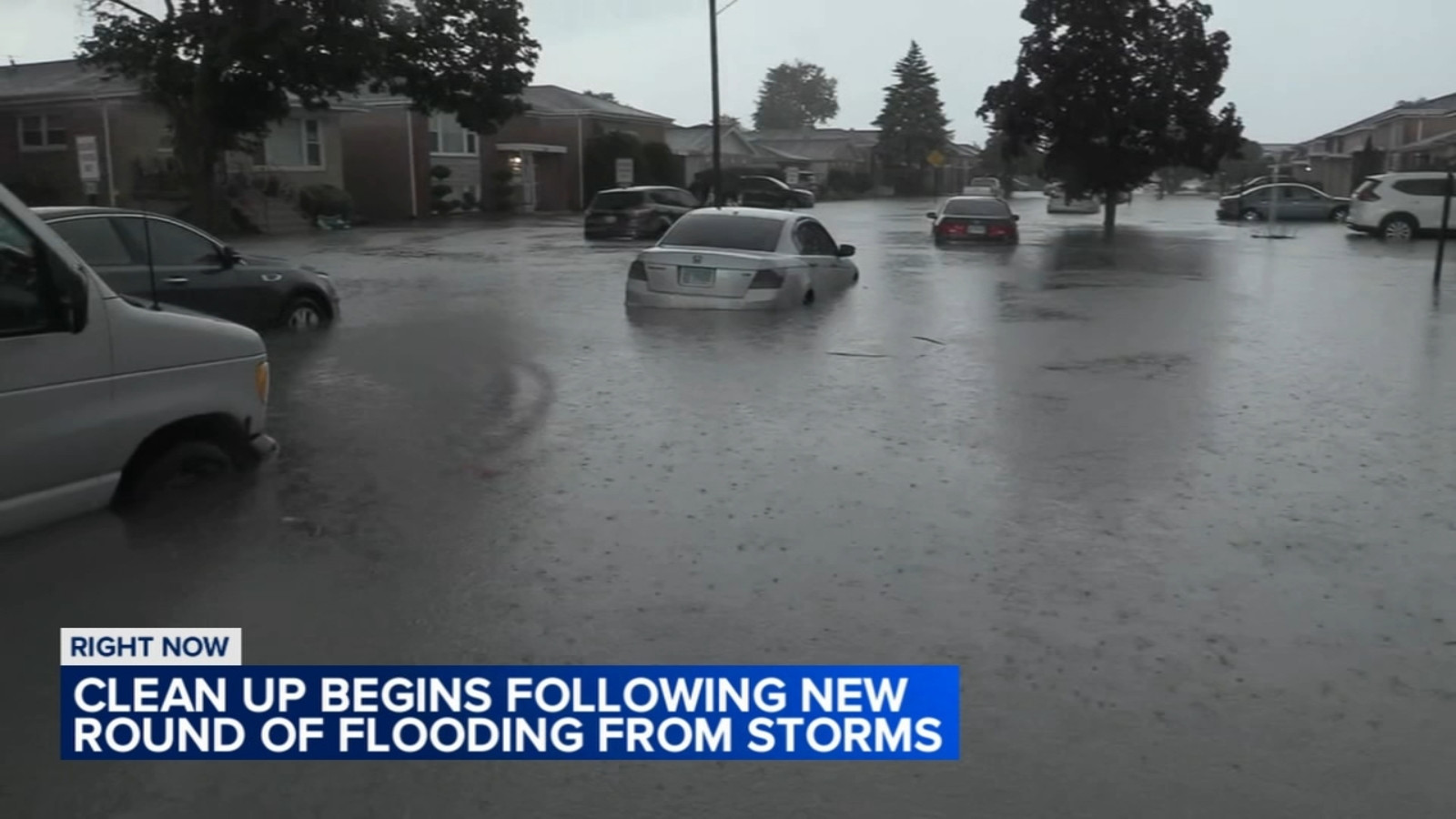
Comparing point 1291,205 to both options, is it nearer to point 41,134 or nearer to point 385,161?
point 385,161

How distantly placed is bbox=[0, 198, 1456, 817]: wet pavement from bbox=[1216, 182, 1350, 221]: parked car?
38072 millimetres

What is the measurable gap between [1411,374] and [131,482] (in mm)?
10601

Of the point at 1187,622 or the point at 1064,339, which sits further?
the point at 1064,339

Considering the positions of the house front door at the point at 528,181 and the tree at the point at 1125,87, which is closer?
the tree at the point at 1125,87

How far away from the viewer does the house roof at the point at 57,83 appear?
139 ft

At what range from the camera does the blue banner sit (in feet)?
14.9

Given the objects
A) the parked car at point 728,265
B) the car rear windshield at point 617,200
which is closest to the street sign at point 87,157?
the car rear windshield at point 617,200

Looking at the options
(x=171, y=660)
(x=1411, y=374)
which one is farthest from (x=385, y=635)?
(x=1411, y=374)

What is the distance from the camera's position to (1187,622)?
225 inches

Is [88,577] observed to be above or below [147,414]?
below

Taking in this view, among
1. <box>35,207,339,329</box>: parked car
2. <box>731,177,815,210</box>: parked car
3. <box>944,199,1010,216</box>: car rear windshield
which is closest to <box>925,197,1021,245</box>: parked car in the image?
<box>944,199,1010,216</box>: car rear windshield

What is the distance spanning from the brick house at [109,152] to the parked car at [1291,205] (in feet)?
109

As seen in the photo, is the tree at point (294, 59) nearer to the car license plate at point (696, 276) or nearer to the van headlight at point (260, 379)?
the car license plate at point (696, 276)

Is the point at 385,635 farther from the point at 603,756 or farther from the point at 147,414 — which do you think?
the point at 147,414
